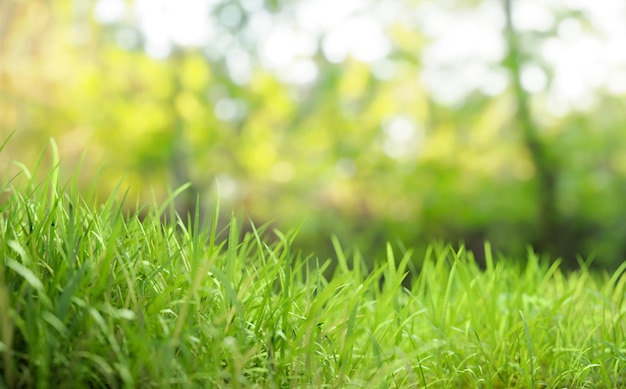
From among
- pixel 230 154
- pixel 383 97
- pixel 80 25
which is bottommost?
pixel 230 154

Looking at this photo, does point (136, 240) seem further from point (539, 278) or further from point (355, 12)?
point (355, 12)

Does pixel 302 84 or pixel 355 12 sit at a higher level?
pixel 355 12

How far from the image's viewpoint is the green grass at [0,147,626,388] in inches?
36.6

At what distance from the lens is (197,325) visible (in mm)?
1029

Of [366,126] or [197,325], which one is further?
[366,126]

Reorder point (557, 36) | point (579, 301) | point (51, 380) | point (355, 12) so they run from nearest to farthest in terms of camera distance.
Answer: point (51, 380), point (579, 301), point (557, 36), point (355, 12)

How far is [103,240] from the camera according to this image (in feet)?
3.82

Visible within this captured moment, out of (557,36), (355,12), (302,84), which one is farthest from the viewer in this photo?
(302,84)

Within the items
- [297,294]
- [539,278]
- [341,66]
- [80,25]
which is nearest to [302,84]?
[341,66]

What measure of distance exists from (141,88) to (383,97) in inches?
109

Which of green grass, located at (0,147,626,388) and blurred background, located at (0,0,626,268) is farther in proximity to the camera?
blurred background, located at (0,0,626,268)

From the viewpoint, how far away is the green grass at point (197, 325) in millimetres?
930

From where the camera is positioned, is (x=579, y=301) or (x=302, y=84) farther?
(x=302, y=84)

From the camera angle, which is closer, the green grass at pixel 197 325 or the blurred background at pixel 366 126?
the green grass at pixel 197 325
